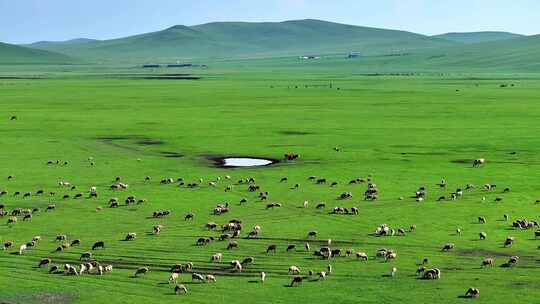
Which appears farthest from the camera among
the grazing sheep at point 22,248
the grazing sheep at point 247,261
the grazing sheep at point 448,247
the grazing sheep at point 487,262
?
the grazing sheep at point 448,247

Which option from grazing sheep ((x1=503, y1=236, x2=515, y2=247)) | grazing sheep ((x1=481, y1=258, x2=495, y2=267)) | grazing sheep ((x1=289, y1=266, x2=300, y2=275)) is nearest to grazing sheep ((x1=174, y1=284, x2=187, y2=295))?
grazing sheep ((x1=289, y1=266, x2=300, y2=275))

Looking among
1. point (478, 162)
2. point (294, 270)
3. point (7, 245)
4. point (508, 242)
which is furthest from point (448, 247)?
point (478, 162)

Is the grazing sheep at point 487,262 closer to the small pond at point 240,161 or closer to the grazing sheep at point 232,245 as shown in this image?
the grazing sheep at point 232,245

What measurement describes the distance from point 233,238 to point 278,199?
9.06 metres

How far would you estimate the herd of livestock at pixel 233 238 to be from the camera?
94.0 ft

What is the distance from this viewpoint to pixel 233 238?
1326 inches

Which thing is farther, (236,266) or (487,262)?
(487,262)

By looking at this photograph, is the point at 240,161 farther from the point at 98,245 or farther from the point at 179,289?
the point at 179,289

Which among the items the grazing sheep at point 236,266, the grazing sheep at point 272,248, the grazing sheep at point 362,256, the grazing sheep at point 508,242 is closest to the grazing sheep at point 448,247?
the grazing sheep at point 508,242

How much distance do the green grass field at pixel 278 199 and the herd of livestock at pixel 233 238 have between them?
0.27m

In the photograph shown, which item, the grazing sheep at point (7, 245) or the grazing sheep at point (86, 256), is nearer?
the grazing sheep at point (86, 256)

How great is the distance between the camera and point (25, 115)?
93125mm

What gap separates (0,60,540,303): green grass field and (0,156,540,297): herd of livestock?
272 mm

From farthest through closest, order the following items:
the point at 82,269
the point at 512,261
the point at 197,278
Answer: the point at 512,261, the point at 82,269, the point at 197,278
